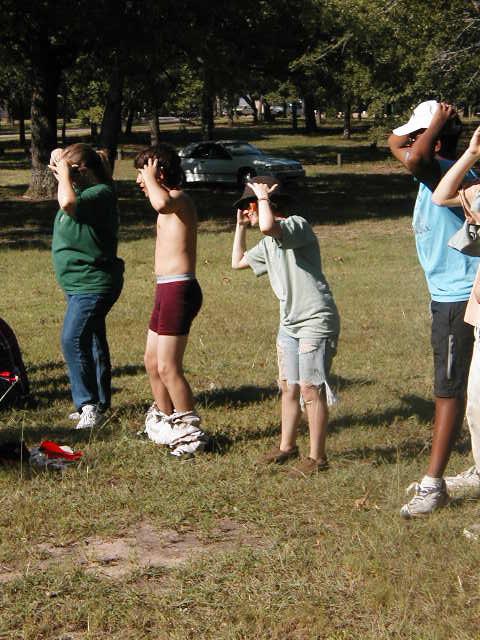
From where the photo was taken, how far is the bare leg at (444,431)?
4.58 metres

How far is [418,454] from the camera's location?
5.62m

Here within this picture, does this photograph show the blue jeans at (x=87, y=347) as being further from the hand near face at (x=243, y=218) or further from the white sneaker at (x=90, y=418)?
the hand near face at (x=243, y=218)

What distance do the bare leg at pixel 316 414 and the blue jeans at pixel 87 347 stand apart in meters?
1.74

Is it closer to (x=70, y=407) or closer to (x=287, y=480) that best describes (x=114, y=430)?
(x=70, y=407)

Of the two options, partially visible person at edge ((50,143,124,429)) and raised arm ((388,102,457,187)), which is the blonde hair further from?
raised arm ((388,102,457,187))

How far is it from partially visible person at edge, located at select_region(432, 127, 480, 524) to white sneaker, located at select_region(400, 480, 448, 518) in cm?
41

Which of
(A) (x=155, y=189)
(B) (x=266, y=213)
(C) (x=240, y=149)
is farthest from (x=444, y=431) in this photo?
(C) (x=240, y=149)

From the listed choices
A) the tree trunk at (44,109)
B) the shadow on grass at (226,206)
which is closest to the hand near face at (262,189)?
the shadow on grass at (226,206)

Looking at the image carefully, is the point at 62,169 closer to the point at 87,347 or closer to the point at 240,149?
the point at 87,347

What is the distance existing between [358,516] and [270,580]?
32.0 inches

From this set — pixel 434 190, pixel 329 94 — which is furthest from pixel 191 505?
pixel 329 94

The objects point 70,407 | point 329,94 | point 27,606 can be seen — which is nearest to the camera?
point 27,606

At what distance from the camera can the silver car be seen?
30641mm

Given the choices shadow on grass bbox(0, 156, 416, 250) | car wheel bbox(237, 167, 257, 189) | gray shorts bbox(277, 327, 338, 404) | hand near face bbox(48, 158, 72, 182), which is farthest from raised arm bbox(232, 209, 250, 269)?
car wheel bbox(237, 167, 257, 189)
